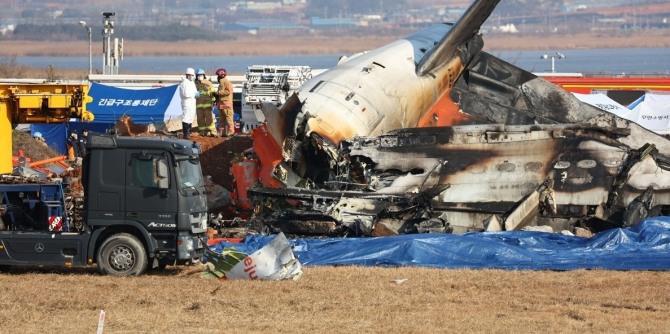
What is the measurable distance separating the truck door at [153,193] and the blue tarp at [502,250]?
254 centimetres

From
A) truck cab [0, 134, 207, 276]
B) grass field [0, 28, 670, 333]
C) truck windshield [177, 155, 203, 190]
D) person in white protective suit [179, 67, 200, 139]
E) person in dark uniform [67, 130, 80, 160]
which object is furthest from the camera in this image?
person in dark uniform [67, 130, 80, 160]

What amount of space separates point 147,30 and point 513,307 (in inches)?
7202

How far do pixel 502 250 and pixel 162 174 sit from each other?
578cm

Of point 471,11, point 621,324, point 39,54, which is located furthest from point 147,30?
point 621,324

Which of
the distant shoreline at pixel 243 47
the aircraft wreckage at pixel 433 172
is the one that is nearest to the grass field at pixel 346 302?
the aircraft wreckage at pixel 433 172

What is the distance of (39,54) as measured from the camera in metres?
162

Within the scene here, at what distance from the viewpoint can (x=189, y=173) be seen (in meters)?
18.7

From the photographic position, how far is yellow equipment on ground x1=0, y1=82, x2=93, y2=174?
69.8 ft

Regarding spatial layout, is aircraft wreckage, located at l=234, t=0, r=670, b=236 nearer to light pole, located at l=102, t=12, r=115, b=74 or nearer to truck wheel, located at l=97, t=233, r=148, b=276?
truck wheel, located at l=97, t=233, r=148, b=276

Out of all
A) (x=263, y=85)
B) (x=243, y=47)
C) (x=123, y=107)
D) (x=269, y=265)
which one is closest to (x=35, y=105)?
(x=269, y=265)

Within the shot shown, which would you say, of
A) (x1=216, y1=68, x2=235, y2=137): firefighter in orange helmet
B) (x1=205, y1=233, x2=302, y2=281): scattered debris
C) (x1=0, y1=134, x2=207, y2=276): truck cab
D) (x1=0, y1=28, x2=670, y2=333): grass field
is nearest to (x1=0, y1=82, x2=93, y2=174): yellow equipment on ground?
(x1=0, y1=28, x2=670, y2=333): grass field

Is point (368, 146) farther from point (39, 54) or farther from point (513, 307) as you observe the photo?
point (39, 54)

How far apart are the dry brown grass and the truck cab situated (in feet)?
1.17

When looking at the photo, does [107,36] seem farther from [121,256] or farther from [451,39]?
[121,256]
